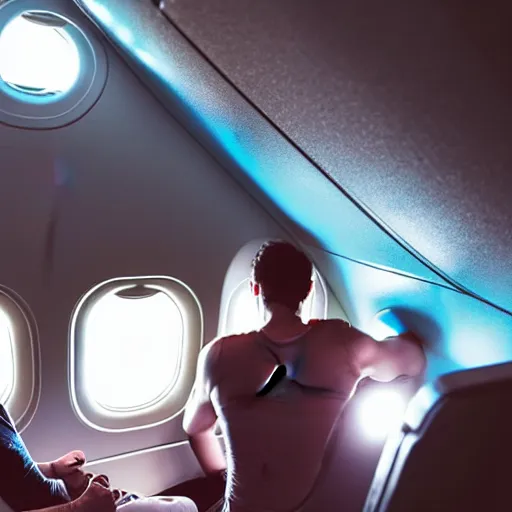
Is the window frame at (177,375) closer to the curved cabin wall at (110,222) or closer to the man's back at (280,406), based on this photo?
the curved cabin wall at (110,222)

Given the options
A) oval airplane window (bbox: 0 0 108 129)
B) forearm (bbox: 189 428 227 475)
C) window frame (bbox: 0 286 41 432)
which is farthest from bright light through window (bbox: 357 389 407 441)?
oval airplane window (bbox: 0 0 108 129)

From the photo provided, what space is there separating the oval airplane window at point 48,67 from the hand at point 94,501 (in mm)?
939

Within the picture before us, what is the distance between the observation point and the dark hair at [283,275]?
135 centimetres

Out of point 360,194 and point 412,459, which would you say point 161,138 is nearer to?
point 360,194

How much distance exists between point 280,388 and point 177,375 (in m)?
0.83

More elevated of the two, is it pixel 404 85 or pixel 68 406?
pixel 404 85

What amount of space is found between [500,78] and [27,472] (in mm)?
1101

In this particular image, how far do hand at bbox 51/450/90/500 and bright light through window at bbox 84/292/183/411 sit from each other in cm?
29

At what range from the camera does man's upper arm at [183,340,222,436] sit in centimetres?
131

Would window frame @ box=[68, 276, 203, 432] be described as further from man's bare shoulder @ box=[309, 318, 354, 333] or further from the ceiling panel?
the ceiling panel

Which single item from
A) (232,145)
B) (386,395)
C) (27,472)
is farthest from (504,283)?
(27,472)

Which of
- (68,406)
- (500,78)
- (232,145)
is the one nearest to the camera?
(500,78)

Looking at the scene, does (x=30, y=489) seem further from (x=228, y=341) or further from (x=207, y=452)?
(x=207, y=452)

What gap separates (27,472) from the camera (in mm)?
1235
